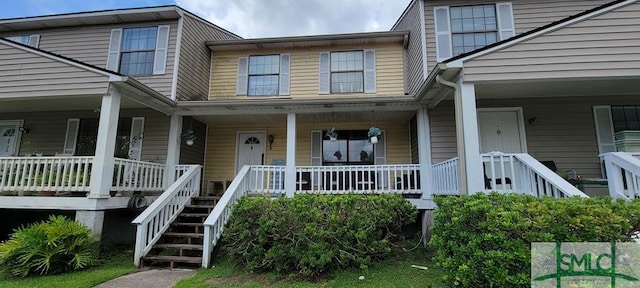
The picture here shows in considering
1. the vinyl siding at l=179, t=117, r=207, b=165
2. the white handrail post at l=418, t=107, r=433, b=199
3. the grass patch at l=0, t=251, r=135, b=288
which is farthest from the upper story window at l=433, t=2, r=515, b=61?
the grass patch at l=0, t=251, r=135, b=288

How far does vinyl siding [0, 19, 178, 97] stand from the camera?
8.60 m

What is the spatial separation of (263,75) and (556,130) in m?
8.11

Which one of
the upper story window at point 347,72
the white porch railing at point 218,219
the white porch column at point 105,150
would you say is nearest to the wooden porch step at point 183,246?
the white porch railing at point 218,219

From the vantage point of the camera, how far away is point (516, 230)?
3037 millimetres

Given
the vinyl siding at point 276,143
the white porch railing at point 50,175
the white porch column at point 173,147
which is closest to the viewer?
the white porch railing at point 50,175

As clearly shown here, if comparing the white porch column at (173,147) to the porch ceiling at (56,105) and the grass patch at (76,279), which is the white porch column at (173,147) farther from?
the grass patch at (76,279)

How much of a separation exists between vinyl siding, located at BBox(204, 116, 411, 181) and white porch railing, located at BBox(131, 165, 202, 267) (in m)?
1.94

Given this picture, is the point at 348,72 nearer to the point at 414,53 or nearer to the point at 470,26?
the point at 414,53

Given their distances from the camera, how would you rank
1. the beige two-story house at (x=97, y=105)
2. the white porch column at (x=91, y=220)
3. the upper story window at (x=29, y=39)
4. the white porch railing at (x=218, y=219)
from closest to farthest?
the white porch railing at (x=218, y=219)
the white porch column at (x=91, y=220)
the beige two-story house at (x=97, y=105)
the upper story window at (x=29, y=39)

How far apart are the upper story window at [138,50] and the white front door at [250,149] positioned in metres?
3.28

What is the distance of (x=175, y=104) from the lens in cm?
768

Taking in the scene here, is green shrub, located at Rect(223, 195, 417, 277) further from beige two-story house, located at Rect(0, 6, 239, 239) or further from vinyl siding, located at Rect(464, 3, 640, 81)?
beige two-story house, located at Rect(0, 6, 239, 239)

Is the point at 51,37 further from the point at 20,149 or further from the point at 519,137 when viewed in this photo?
the point at 519,137

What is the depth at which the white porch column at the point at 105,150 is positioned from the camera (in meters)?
5.82
